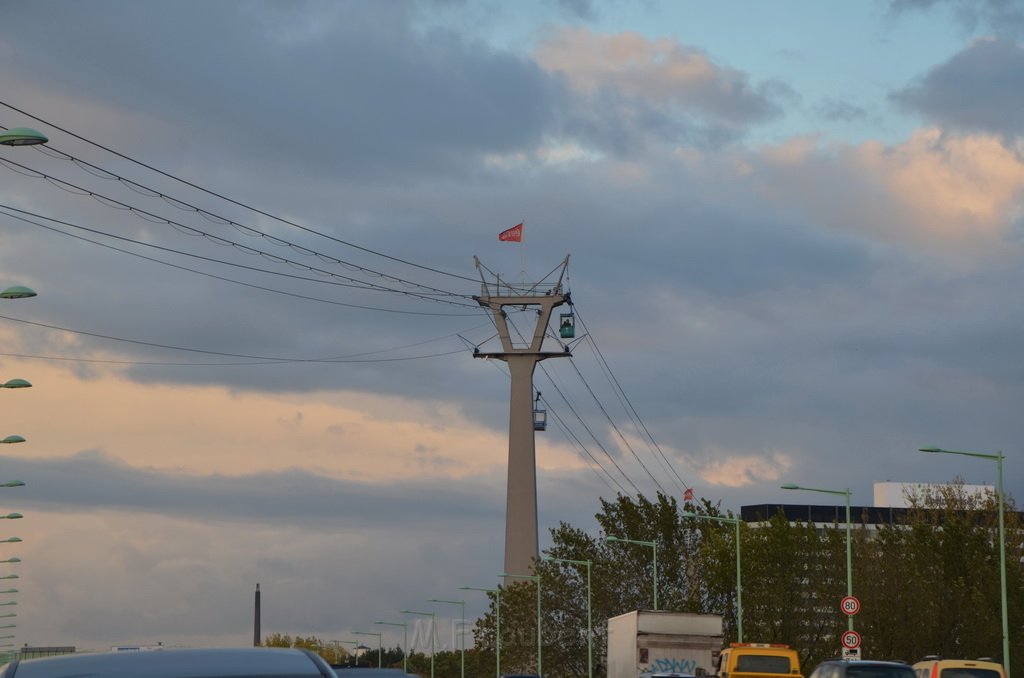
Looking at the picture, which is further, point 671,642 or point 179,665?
point 671,642

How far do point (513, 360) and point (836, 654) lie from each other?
44.2 metres

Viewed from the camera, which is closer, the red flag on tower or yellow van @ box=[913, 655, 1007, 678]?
yellow van @ box=[913, 655, 1007, 678]

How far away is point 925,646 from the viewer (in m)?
65.6

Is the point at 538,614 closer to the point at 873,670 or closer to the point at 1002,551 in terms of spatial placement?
the point at 1002,551

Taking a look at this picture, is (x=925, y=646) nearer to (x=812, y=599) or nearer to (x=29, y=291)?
(x=812, y=599)

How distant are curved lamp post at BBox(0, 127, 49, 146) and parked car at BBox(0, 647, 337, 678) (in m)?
22.1

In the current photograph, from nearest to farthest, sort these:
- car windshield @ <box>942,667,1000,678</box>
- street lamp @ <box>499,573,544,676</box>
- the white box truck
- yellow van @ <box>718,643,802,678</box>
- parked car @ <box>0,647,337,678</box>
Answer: parked car @ <box>0,647,337,678</box>
car windshield @ <box>942,667,1000,678</box>
yellow van @ <box>718,643,802,678</box>
the white box truck
street lamp @ <box>499,573,544,676</box>

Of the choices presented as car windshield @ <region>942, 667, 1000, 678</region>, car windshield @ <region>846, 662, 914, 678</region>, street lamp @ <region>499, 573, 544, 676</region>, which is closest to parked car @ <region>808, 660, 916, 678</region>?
car windshield @ <region>846, 662, 914, 678</region>

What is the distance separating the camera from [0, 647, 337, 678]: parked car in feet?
20.8

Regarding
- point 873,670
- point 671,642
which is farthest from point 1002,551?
point 873,670

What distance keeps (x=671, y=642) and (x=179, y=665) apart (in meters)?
40.3

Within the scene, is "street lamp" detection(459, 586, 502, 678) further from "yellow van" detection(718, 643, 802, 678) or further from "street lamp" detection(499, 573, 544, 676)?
"yellow van" detection(718, 643, 802, 678)

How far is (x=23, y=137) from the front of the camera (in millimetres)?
27562

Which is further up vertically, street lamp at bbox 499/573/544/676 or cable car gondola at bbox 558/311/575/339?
cable car gondola at bbox 558/311/575/339
